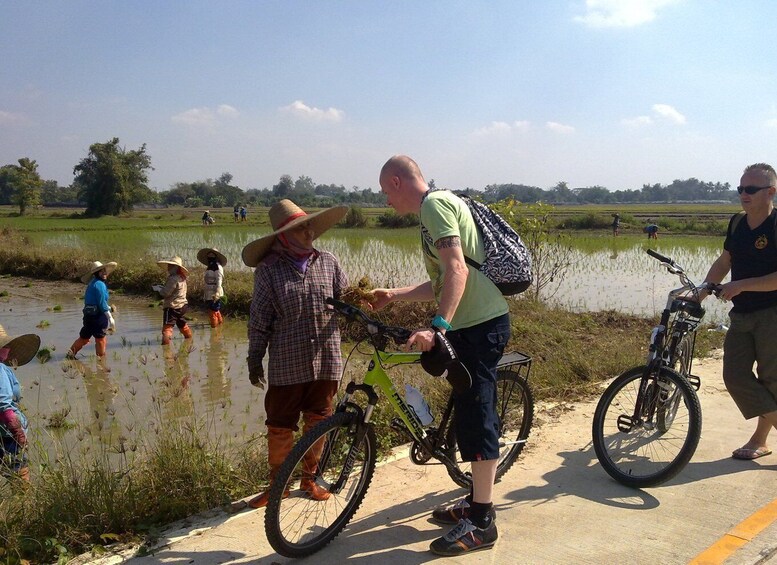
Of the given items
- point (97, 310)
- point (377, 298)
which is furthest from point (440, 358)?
point (97, 310)

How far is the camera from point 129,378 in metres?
6.16

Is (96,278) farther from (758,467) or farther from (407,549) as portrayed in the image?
(758,467)

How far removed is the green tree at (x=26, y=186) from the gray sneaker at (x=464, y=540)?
5985 cm

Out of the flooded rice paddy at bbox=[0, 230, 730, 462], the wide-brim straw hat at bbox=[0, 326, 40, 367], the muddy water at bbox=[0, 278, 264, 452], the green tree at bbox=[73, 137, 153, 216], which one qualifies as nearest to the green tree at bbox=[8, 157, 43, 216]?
the green tree at bbox=[73, 137, 153, 216]

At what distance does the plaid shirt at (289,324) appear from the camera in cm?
342

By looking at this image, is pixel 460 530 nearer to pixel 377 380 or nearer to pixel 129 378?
pixel 377 380

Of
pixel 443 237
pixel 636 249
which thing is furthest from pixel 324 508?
pixel 636 249

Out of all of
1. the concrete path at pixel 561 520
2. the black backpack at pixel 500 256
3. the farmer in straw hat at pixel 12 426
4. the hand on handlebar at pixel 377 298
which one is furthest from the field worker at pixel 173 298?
the black backpack at pixel 500 256

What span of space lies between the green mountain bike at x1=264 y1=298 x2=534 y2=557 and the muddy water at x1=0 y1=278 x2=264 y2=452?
3.46ft

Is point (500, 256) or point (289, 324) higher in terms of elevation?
point (500, 256)

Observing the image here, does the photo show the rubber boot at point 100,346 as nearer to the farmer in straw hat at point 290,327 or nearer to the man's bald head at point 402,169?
the farmer in straw hat at point 290,327

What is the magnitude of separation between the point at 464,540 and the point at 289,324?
A: 4.75ft

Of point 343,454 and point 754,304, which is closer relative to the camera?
point 343,454

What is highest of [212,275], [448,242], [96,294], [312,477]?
[448,242]
